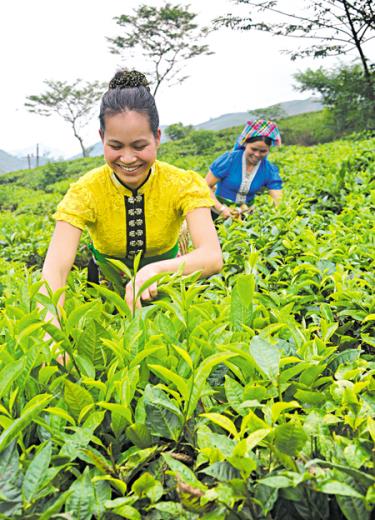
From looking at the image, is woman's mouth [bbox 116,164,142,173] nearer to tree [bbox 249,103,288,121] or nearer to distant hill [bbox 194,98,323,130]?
tree [bbox 249,103,288,121]

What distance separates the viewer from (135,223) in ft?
7.15

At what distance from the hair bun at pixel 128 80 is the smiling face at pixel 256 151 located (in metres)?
2.27

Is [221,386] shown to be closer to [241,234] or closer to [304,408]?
[304,408]

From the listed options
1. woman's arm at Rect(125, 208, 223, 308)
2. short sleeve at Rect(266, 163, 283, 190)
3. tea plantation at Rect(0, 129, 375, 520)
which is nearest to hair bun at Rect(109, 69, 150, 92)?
woman's arm at Rect(125, 208, 223, 308)

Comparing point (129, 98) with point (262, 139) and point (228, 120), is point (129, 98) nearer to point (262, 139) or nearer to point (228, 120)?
point (262, 139)

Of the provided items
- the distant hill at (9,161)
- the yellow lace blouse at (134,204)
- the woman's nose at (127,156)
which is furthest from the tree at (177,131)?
the distant hill at (9,161)

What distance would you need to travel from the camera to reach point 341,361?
124 centimetres

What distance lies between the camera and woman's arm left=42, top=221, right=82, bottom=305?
5.94 feet

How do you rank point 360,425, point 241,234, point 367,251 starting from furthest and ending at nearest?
point 241,234, point 367,251, point 360,425

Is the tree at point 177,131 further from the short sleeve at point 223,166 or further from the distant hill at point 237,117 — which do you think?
the distant hill at point 237,117

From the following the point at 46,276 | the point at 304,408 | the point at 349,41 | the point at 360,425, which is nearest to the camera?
the point at 360,425

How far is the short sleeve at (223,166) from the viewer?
14.4 ft

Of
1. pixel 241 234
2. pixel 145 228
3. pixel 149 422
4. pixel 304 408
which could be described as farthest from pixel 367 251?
pixel 149 422

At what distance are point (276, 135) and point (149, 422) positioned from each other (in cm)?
360
